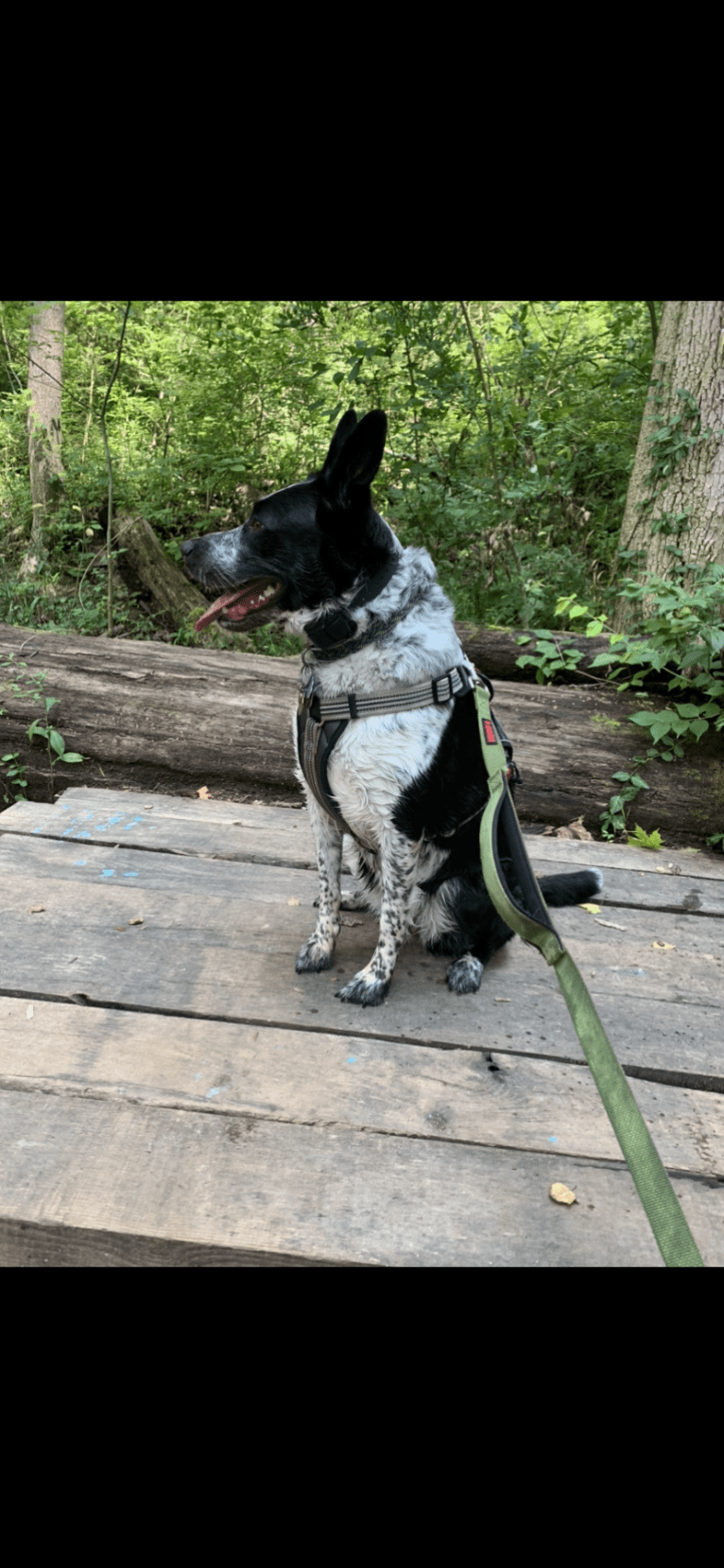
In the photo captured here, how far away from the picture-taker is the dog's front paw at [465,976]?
2289 mm

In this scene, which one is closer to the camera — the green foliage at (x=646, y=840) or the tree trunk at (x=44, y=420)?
the green foliage at (x=646, y=840)

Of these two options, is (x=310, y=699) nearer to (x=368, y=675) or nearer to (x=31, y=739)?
(x=368, y=675)

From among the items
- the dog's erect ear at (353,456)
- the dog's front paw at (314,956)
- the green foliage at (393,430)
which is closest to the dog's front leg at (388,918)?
the dog's front paw at (314,956)

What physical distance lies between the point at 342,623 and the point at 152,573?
→ 265 inches

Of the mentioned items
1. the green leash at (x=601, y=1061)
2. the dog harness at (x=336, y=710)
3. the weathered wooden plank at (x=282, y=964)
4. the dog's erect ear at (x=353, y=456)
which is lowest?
the weathered wooden plank at (x=282, y=964)

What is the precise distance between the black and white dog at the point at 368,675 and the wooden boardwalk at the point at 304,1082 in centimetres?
24

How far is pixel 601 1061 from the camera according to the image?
1316mm

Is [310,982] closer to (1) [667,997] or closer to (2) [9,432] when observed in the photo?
(1) [667,997]

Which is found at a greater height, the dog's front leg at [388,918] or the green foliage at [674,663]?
the green foliage at [674,663]

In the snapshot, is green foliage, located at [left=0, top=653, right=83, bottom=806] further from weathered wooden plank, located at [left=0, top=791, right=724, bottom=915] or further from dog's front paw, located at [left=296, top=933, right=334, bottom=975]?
dog's front paw, located at [left=296, top=933, right=334, bottom=975]

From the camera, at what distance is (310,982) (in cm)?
229

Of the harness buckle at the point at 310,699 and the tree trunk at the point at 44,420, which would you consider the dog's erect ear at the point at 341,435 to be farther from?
the tree trunk at the point at 44,420

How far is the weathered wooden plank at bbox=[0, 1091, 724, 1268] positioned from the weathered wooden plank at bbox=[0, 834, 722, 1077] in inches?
15.2

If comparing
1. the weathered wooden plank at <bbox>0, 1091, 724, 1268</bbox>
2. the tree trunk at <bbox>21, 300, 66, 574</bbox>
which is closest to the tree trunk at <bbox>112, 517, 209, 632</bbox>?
the tree trunk at <bbox>21, 300, 66, 574</bbox>
